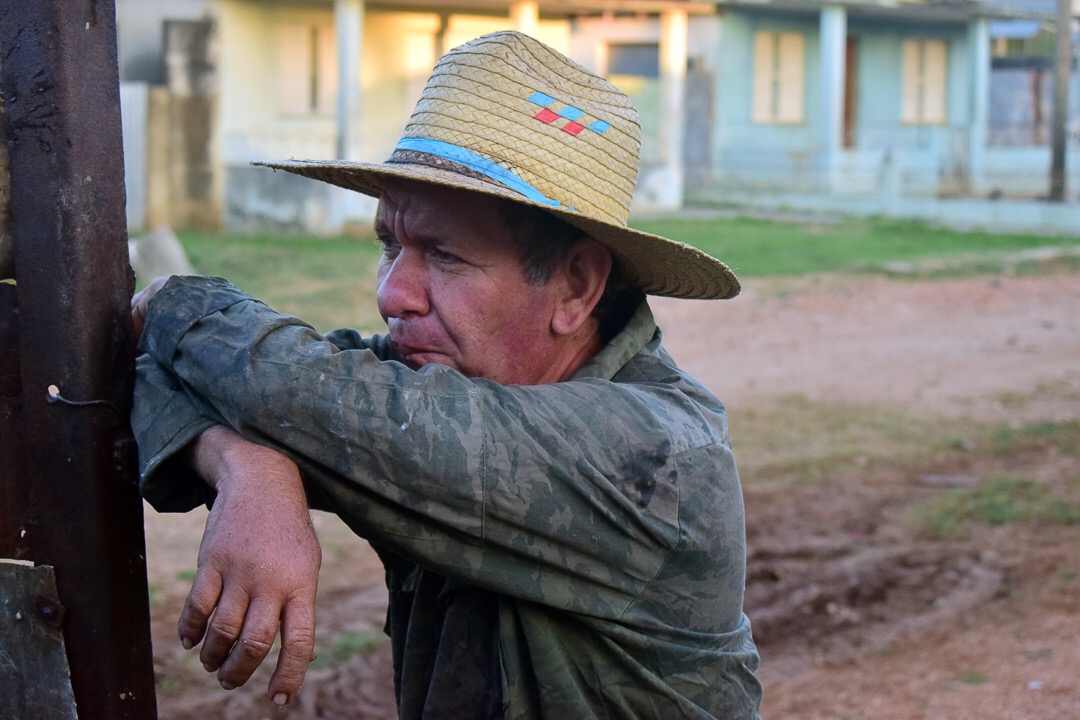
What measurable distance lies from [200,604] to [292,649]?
0.12m

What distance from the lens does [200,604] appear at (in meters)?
1.51

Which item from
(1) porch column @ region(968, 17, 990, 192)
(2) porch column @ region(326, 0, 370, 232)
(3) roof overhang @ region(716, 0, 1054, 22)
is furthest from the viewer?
(1) porch column @ region(968, 17, 990, 192)

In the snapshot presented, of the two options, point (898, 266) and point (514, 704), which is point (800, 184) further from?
point (514, 704)

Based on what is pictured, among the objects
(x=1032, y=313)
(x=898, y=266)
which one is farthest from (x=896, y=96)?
(x=1032, y=313)

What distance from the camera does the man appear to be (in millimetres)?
1650

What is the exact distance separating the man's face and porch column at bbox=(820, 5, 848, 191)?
71.6 feet

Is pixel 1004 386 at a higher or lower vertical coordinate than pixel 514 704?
lower

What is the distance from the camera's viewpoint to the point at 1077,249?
15.4 m

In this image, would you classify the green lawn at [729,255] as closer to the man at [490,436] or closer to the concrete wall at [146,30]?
the concrete wall at [146,30]

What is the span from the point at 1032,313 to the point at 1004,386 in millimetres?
3095

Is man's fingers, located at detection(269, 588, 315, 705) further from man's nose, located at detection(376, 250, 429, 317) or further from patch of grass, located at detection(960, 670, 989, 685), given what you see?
patch of grass, located at detection(960, 670, 989, 685)

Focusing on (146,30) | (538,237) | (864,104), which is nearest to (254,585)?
(538,237)

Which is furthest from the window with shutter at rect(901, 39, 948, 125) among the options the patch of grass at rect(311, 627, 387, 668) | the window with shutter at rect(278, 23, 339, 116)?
the patch of grass at rect(311, 627, 387, 668)

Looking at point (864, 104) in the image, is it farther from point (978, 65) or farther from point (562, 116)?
point (562, 116)
